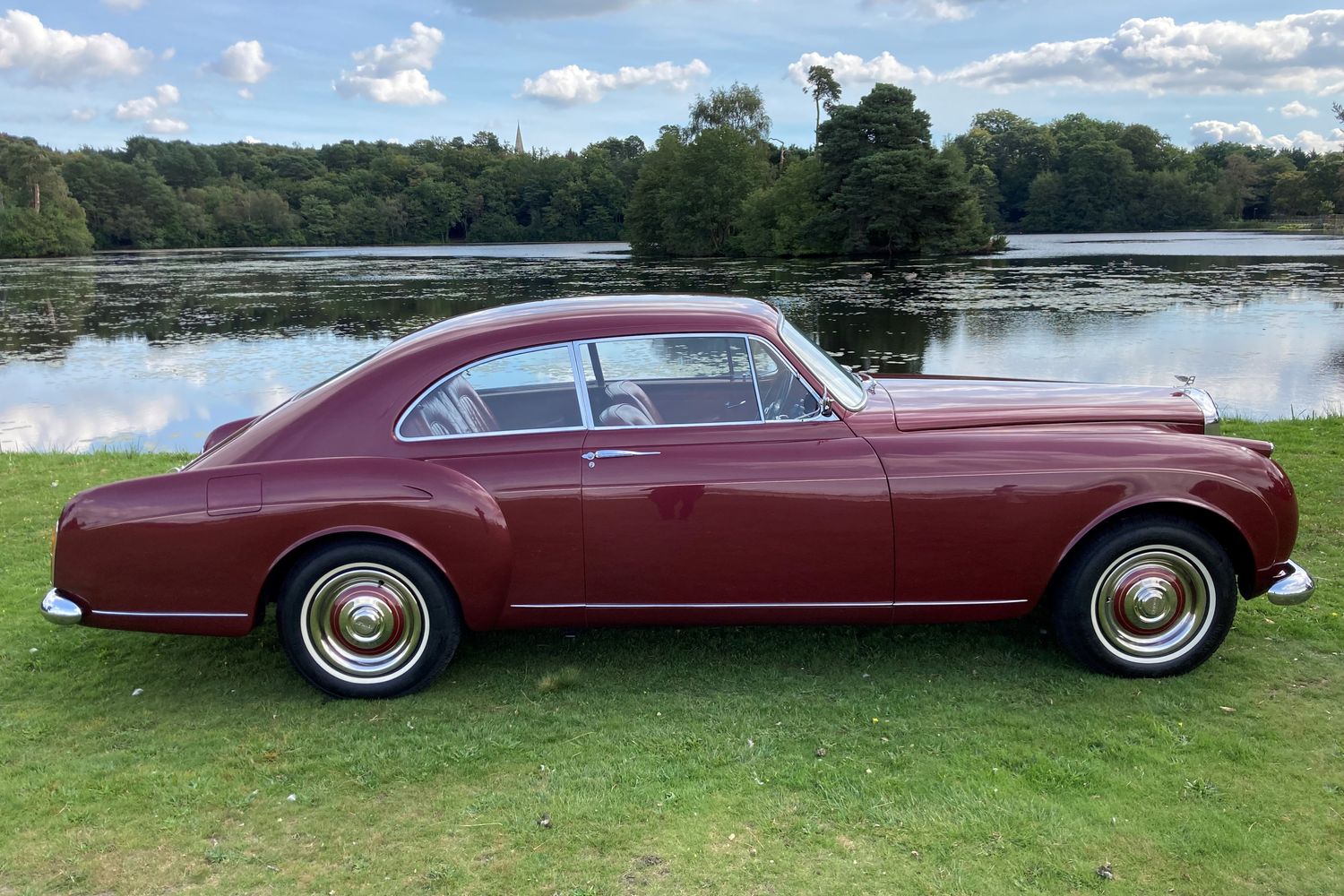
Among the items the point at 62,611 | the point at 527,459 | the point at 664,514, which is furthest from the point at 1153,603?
the point at 62,611

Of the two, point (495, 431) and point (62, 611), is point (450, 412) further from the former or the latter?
point (62, 611)

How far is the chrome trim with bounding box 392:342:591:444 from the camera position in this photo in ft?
12.5

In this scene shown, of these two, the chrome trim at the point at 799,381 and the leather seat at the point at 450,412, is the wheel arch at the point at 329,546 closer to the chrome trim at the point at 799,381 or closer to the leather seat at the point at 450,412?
the leather seat at the point at 450,412

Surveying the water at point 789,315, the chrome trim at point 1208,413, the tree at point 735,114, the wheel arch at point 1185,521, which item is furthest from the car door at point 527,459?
the tree at point 735,114

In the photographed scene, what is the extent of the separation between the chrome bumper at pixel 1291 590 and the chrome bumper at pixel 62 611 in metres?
4.80

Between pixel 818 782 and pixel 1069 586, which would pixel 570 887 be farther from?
pixel 1069 586

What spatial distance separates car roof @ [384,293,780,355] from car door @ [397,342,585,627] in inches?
3.7

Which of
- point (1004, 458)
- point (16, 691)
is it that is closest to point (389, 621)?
point (16, 691)

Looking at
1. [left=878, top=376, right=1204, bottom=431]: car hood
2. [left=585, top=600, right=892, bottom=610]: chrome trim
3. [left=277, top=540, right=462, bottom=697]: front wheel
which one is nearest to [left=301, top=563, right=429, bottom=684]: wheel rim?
[left=277, top=540, right=462, bottom=697]: front wheel

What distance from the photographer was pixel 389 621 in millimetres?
3779

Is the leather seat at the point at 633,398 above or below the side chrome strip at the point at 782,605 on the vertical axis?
above

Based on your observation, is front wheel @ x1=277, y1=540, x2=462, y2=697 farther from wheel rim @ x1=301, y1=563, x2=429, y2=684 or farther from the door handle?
the door handle

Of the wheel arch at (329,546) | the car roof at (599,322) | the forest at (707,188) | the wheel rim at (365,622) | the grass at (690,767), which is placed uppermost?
the forest at (707,188)

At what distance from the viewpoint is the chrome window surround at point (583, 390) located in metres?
3.81
